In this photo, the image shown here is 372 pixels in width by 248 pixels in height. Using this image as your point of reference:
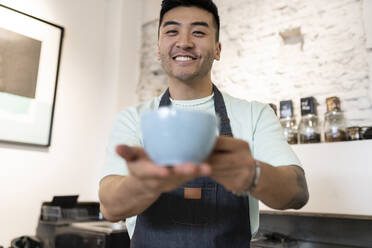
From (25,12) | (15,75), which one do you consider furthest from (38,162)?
(25,12)

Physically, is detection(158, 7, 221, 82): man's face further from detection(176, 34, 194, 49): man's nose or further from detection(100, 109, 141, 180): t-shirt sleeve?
detection(100, 109, 141, 180): t-shirt sleeve

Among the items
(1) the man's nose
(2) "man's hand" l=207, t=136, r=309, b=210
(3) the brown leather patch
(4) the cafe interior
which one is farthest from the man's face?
(4) the cafe interior

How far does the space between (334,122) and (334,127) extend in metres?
0.05

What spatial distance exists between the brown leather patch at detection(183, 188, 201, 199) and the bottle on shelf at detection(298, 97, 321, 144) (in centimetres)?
113

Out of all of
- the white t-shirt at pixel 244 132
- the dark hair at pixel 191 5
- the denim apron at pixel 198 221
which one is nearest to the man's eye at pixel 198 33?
the dark hair at pixel 191 5

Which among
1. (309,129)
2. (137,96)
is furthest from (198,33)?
(137,96)

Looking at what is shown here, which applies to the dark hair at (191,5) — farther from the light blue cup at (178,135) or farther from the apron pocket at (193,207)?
the light blue cup at (178,135)

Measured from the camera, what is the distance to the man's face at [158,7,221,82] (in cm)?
103

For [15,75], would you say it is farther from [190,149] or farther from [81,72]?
[190,149]

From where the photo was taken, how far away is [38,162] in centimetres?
245

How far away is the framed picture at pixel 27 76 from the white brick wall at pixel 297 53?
4.51ft

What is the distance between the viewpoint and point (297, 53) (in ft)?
7.34

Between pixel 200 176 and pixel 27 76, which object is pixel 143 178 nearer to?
pixel 200 176

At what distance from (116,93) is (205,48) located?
2.03 metres
